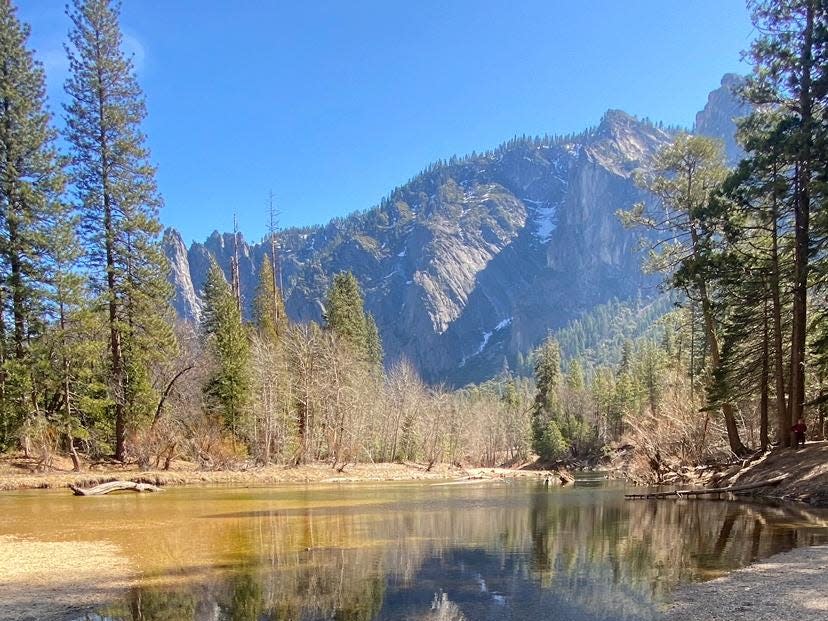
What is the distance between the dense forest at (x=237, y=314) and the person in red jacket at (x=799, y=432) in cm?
58

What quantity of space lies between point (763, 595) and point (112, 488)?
24.6 meters

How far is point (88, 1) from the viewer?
31.8 metres

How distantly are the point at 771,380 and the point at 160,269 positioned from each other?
31277mm

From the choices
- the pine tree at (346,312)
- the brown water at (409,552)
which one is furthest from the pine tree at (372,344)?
the brown water at (409,552)

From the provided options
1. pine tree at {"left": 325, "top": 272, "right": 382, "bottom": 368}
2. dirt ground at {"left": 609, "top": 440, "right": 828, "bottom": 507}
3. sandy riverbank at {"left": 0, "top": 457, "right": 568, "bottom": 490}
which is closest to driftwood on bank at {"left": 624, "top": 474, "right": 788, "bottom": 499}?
dirt ground at {"left": 609, "top": 440, "right": 828, "bottom": 507}

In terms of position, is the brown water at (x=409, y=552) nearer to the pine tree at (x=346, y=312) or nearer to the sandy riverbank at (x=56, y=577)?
the sandy riverbank at (x=56, y=577)

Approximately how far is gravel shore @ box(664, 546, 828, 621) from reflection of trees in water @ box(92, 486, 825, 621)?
543mm

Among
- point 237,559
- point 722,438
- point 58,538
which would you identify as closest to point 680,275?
point 722,438

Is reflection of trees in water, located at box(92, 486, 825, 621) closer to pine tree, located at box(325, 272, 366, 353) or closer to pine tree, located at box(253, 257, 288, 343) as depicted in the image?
pine tree, located at box(325, 272, 366, 353)

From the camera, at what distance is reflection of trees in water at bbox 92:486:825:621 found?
8.40m

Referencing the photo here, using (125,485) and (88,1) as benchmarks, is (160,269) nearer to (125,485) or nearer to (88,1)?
(125,485)

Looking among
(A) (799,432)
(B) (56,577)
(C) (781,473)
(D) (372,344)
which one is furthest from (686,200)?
(D) (372,344)

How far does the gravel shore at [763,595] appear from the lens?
7.34m

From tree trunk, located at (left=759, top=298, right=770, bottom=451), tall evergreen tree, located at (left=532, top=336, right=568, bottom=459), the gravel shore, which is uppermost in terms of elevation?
tree trunk, located at (left=759, top=298, right=770, bottom=451)
